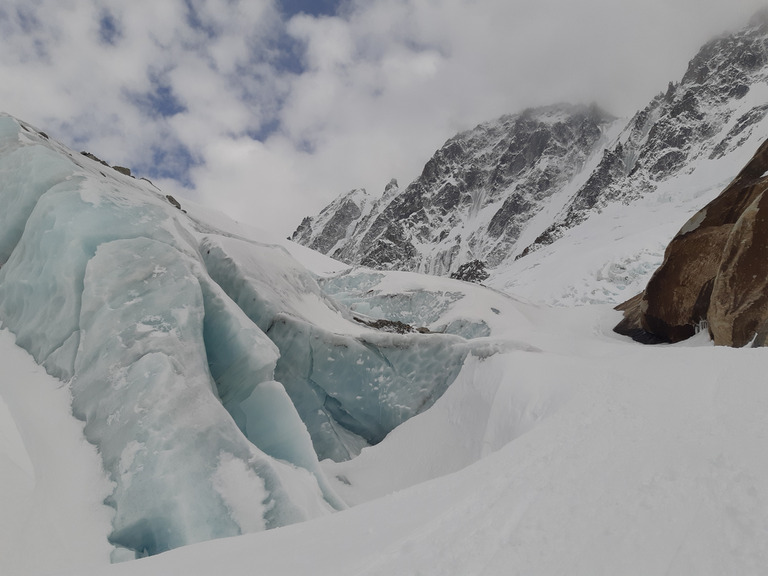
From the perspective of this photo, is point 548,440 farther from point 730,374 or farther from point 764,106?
point 764,106

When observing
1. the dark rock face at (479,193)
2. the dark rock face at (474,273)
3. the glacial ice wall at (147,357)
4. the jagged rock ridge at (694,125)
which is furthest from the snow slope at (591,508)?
the dark rock face at (479,193)

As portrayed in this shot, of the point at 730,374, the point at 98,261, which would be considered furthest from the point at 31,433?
the point at 730,374

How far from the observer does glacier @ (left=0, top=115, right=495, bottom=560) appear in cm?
464

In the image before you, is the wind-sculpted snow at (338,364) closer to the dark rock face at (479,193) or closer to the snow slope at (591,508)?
the snow slope at (591,508)

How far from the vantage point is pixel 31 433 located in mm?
4586

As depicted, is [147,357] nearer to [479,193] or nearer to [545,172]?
[545,172]

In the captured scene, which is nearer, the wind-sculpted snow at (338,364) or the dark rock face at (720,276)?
the wind-sculpted snow at (338,364)

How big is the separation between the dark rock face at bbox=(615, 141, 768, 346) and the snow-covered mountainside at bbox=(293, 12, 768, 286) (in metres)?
25.9

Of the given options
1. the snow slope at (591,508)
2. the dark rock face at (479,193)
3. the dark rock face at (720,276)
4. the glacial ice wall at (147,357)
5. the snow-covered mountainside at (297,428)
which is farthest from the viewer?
the dark rock face at (479,193)

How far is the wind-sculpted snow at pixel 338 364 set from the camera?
880cm

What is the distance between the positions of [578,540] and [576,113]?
158 m

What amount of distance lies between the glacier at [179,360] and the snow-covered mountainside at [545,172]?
33067 mm

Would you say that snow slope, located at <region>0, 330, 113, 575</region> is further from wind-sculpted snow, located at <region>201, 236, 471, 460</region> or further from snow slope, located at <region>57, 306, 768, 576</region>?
wind-sculpted snow, located at <region>201, 236, 471, 460</region>

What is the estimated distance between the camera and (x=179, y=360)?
5.52m
